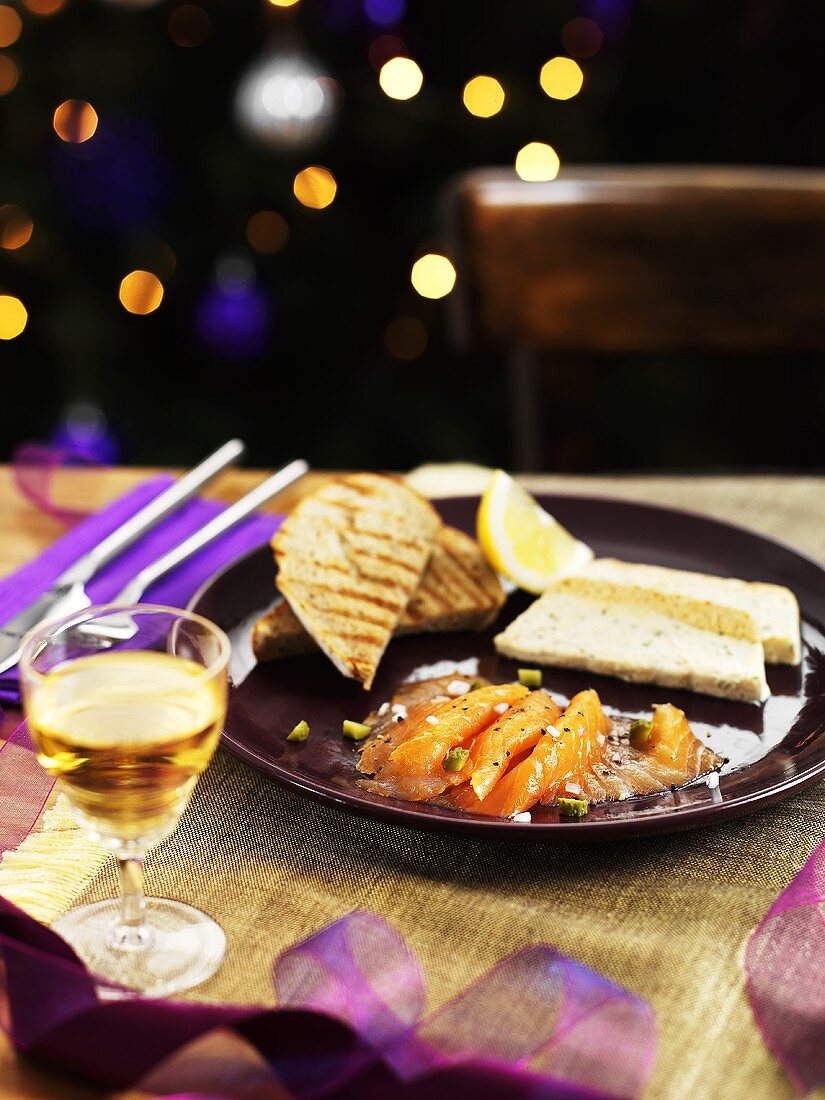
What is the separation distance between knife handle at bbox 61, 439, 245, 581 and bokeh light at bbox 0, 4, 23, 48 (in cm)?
189

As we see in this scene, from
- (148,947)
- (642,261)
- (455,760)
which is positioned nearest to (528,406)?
(642,261)

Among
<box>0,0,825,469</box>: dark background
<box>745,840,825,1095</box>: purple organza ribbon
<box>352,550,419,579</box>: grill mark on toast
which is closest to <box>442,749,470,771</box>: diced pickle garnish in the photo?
<box>745,840,825,1095</box>: purple organza ribbon

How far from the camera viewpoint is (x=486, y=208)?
9.15 feet

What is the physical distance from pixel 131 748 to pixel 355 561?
78 centimetres

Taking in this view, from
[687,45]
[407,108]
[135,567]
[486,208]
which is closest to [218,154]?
[407,108]

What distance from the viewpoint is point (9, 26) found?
3.50m

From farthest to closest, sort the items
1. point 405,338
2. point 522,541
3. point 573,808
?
point 405,338, point 522,541, point 573,808

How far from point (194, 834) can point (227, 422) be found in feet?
8.98

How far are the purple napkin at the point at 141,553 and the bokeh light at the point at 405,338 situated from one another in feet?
6.54

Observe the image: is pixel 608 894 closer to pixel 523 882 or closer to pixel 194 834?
pixel 523 882

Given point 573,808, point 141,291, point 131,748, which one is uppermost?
point 131,748

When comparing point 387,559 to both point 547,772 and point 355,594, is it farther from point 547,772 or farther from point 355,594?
point 547,772

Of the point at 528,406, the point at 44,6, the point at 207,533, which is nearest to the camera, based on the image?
the point at 207,533

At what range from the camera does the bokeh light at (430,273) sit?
399 cm
